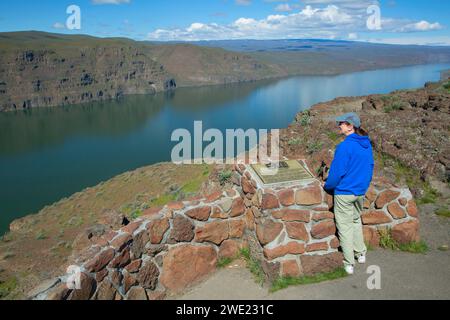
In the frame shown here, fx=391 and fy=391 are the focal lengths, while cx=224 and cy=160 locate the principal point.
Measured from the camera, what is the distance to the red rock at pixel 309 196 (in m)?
4.73

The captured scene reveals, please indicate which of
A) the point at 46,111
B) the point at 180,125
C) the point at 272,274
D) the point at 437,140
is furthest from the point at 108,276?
the point at 46,111

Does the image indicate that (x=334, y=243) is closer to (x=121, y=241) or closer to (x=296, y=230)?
(x=296, y=230)

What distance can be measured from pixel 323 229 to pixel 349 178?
765mm

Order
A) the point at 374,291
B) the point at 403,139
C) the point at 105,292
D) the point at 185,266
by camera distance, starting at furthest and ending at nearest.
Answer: the point at 403,139, the point at 185,266, the point at 374,291, the point at 105,292

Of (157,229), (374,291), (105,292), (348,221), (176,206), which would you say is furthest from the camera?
(176,206)

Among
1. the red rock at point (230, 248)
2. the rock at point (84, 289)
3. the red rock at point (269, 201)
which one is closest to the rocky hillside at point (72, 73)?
the red rock at point (230, 248)

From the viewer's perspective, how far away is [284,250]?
4.71m

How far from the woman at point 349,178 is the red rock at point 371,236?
636 millimetres

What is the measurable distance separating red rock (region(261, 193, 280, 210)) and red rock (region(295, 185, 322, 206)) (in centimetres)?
26

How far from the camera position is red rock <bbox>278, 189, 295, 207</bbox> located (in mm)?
4691

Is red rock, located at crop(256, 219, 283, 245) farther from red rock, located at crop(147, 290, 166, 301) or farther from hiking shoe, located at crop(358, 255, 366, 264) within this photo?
red rock, located at crop(147, 290, 166, 301)

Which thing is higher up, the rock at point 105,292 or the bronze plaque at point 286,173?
the bronze plaque at point 286,173

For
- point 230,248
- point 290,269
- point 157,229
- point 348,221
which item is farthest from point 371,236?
point 157,229

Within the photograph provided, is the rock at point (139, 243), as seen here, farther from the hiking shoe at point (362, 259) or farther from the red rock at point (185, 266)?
the hiking shoe at point (362, 259)
